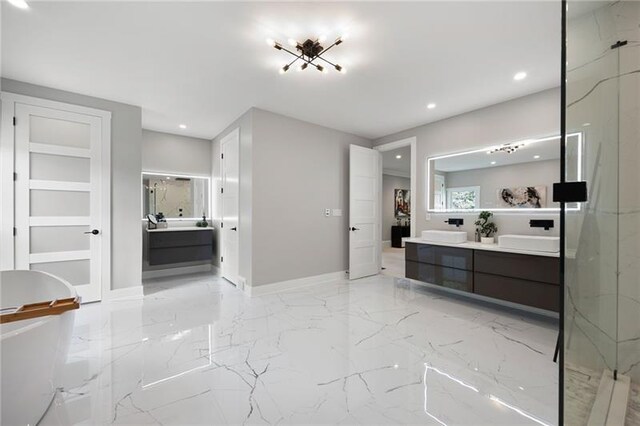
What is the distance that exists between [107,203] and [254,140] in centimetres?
209

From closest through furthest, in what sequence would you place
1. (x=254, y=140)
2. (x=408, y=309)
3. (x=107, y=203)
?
(x=408, y=309)
(x=107, y=203)
(x=254, y=140)

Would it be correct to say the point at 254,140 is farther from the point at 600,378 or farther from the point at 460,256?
the point at 600,378

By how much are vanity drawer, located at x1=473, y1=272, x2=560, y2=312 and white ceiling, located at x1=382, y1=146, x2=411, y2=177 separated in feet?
11.6

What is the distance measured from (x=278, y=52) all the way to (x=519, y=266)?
128 inches

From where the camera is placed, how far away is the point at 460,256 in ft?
10.7

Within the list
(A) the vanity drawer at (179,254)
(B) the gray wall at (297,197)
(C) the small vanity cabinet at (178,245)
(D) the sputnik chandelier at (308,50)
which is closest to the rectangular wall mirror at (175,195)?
(C) the small vanity cabinet at (178,245)

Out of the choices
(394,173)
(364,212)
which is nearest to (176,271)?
(364,212)

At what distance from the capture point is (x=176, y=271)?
194 inches

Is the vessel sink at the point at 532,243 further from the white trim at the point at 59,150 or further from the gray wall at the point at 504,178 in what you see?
the white trim at the point at 59,150

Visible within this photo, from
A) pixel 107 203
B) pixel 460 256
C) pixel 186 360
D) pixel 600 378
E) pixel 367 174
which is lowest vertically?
pixel 186 360

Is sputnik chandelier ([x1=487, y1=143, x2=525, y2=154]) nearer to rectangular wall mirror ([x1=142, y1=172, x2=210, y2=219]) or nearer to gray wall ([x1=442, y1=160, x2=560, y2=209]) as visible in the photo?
gray wall ([x1=442, y1=160, x2=560, y2=209])

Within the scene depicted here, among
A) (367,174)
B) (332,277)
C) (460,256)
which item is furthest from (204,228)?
(460,256)

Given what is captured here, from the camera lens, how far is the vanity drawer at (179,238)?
438 centimetres

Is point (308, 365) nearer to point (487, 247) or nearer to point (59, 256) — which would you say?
point (487, 247)
